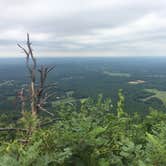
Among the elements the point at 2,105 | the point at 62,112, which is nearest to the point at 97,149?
the point at 62,112

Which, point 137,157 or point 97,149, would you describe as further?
point 97,149

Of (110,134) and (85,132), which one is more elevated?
(85,132)

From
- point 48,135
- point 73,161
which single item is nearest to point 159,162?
point 73,161

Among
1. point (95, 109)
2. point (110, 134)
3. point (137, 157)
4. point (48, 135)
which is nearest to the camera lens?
point (137, 157)

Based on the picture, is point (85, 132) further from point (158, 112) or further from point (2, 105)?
point (2, 105)

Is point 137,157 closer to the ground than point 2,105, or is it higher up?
higher up

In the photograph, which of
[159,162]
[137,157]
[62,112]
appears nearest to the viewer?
[159,162]

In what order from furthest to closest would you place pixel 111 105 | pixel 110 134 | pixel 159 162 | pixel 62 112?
1. pixel 111 105
2. pixel 62 112
3. pixel 110 134
4. pixel 159 162

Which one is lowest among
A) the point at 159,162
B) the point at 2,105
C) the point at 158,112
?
the point at 2,105

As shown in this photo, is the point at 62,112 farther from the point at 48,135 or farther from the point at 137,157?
the point at 137,157
